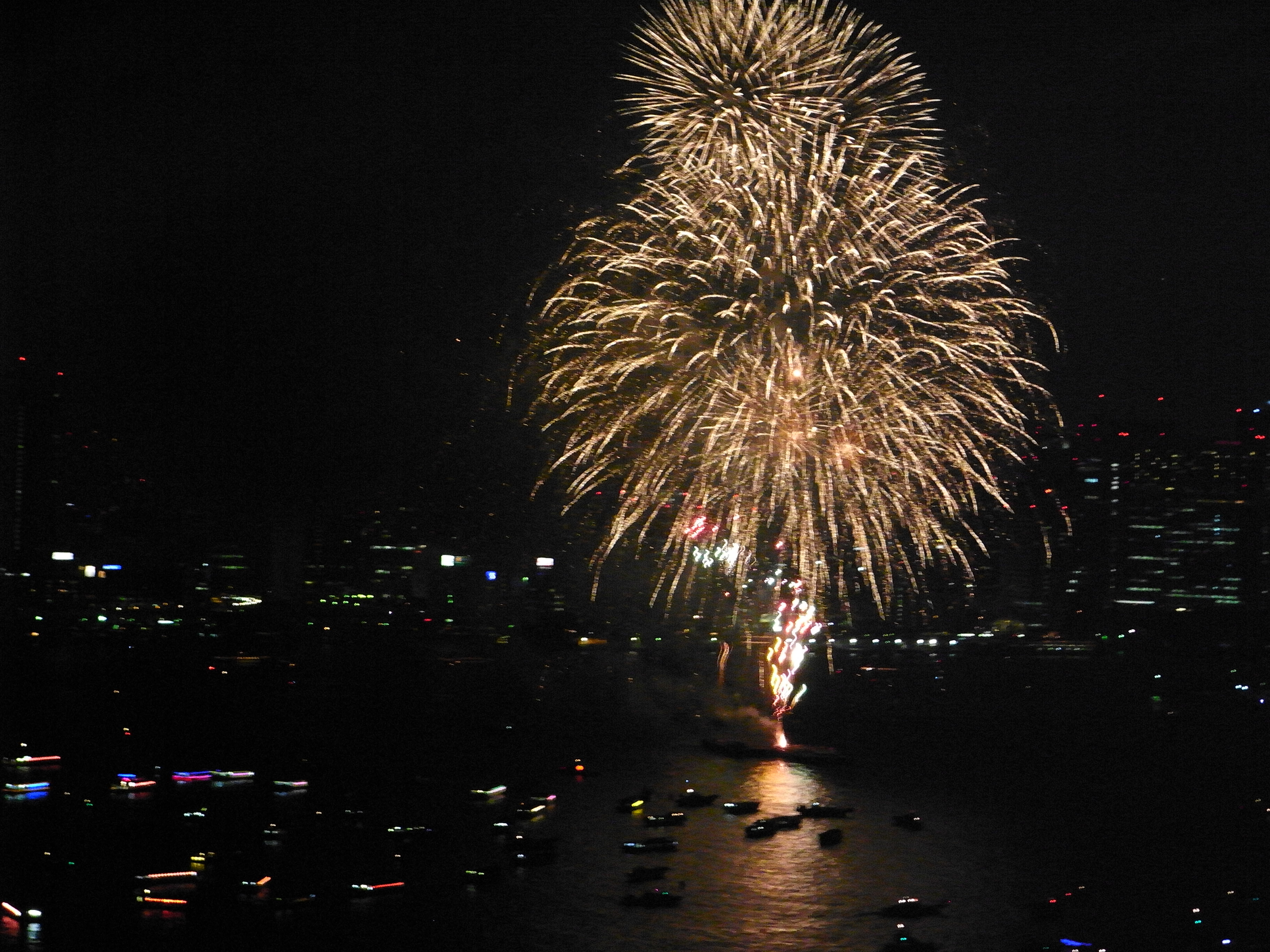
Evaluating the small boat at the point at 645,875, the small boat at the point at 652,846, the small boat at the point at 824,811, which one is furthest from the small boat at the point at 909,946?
the small boat at the point at 824,811

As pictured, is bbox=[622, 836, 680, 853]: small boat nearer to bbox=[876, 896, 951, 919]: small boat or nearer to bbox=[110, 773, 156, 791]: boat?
bbox=[876, 896, 951, 919]: small boat

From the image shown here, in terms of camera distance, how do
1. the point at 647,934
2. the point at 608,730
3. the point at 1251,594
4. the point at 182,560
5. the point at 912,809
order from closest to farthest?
the point at 647,934
the point at 912,809
the point at 608,730
the point at 182,560
the point at 1251,594

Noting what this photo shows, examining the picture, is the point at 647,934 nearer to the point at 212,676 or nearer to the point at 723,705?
the point at 723,705

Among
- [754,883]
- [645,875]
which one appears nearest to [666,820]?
[645,875]

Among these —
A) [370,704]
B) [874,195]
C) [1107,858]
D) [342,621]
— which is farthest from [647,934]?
[342,621]

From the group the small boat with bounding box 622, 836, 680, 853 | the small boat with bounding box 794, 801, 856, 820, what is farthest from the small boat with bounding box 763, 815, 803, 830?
the small boat with bounding box 622, 836, 680, 853

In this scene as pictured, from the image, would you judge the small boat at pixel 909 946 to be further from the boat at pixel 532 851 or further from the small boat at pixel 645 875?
the boat at pixel 532 851

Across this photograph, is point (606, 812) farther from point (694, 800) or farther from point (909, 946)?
point (909, 946)
